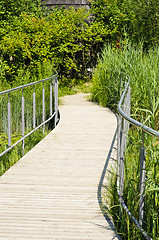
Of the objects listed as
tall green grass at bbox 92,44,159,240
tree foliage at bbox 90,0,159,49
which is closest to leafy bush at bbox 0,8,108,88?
tree foliage at bbox 90,0,159,49

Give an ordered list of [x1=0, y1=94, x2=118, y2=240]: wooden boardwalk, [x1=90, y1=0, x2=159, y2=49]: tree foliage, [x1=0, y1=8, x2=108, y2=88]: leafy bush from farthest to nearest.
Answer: [x1=90, y1=0, x2=159, y2=49]: tree foliage, [x1=0, y1=8, x2=108, y2=88]: leafy bush, [x1=0, y1=94, x2=118, y2=240]: wooden boardwalk

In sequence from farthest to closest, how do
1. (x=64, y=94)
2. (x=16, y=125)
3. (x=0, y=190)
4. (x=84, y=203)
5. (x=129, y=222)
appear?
(x=64, y=94) < (x=16, y=125) < (x=0, y=190) < (x=84, y=203) < (x=129, y=222)

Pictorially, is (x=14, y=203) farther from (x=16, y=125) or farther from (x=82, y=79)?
A: (x=82, y=79)

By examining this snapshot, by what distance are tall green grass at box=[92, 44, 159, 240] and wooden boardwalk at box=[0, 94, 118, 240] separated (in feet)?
0.81

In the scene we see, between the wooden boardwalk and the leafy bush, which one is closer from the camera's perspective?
the wooden boardwalk

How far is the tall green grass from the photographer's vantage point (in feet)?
10.1

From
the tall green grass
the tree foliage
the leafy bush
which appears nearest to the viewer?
the tall green grass

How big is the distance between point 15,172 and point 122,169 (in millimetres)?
2014

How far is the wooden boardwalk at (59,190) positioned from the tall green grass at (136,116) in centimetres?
25

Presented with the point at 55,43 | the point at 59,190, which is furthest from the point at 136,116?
the point at 55,43

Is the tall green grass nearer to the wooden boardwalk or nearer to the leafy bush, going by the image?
the wooden boardwalk

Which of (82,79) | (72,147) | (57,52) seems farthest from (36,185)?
(82,79)

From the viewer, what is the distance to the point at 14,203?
4.12 meters

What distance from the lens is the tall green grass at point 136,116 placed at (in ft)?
10.1
